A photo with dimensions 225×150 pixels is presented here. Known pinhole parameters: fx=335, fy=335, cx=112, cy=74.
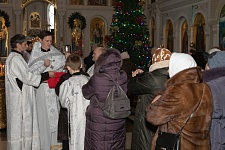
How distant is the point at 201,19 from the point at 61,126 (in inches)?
410

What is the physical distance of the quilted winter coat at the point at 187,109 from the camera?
93.7 inches

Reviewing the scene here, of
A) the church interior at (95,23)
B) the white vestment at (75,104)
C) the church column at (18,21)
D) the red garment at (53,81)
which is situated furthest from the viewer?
the church column at (18,21)

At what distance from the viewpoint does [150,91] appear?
3482 mm

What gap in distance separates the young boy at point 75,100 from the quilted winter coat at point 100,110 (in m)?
0.28

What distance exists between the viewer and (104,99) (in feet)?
11.8

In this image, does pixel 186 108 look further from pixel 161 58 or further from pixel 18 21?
pixel 18 21

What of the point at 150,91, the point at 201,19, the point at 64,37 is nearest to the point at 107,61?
the point at 150,91

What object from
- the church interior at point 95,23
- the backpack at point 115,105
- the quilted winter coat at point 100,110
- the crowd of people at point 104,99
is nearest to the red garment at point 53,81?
the crowd of people at point 104,99

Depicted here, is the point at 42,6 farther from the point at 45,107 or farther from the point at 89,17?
the point at 45,107

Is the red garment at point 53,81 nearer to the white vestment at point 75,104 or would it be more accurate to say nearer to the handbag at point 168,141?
the white vestment at point 75,104

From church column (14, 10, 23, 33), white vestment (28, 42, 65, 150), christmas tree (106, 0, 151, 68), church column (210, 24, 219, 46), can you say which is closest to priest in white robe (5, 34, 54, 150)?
white vestment (28, 42, 65, 150)

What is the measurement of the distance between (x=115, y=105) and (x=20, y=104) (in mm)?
1924

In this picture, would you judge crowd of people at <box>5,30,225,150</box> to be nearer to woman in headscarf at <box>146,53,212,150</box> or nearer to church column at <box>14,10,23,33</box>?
woman in headscarf at <box>146,53,212,150</box>

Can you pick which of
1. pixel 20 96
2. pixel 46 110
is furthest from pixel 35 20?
pixel 20 96
